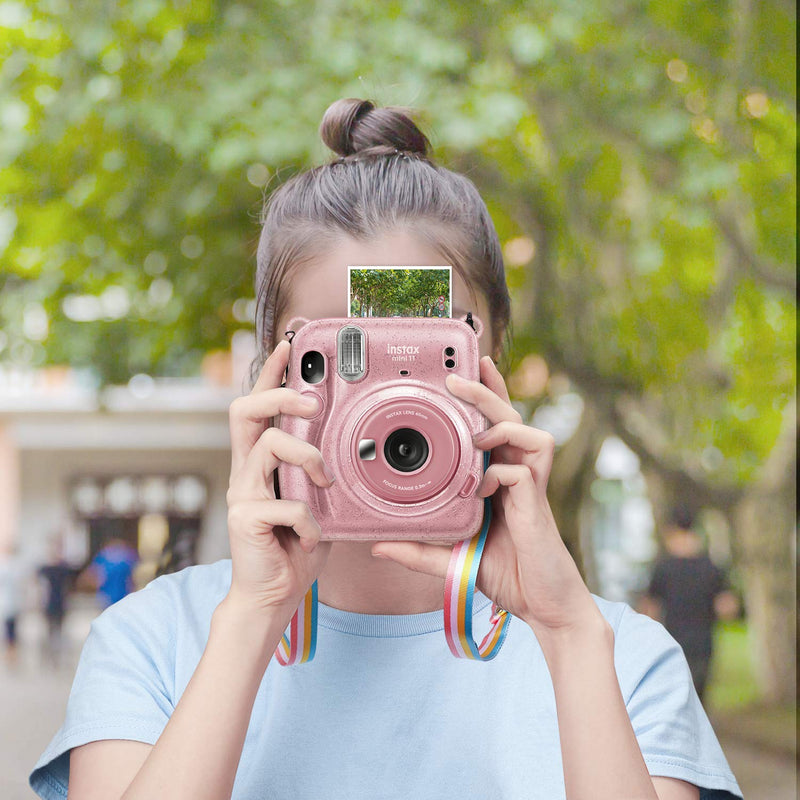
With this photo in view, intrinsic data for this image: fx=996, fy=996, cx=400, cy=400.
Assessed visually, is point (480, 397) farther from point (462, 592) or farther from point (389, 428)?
point (462, 592)

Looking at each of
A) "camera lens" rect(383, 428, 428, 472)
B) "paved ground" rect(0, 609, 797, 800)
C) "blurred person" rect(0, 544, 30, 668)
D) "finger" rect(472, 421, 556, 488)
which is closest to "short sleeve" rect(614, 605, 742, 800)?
"finger" rect(472, 421, 556, 488)

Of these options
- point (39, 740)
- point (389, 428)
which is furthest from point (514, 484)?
point (39, 740)

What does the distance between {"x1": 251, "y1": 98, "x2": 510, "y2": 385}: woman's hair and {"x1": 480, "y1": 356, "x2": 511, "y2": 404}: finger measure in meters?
0.21

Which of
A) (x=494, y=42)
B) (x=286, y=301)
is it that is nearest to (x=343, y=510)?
(x=286, y=301)

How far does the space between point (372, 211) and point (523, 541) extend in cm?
51

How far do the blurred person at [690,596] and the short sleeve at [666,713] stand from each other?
4.84 meters

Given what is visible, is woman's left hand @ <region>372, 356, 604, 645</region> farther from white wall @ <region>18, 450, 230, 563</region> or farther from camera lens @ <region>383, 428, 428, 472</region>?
white wall @ <region>18, 450, 230, 563</region>

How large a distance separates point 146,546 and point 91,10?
12302 millimetres

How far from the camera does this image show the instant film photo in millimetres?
1280

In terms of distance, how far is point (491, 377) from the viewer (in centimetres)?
125

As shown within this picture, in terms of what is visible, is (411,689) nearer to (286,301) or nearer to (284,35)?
(286,301)

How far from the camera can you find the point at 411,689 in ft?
4.29

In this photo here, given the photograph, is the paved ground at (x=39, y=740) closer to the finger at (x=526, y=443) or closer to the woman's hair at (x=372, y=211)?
the woman's hair at (x=372, y=211)

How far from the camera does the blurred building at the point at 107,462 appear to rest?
1576cm
